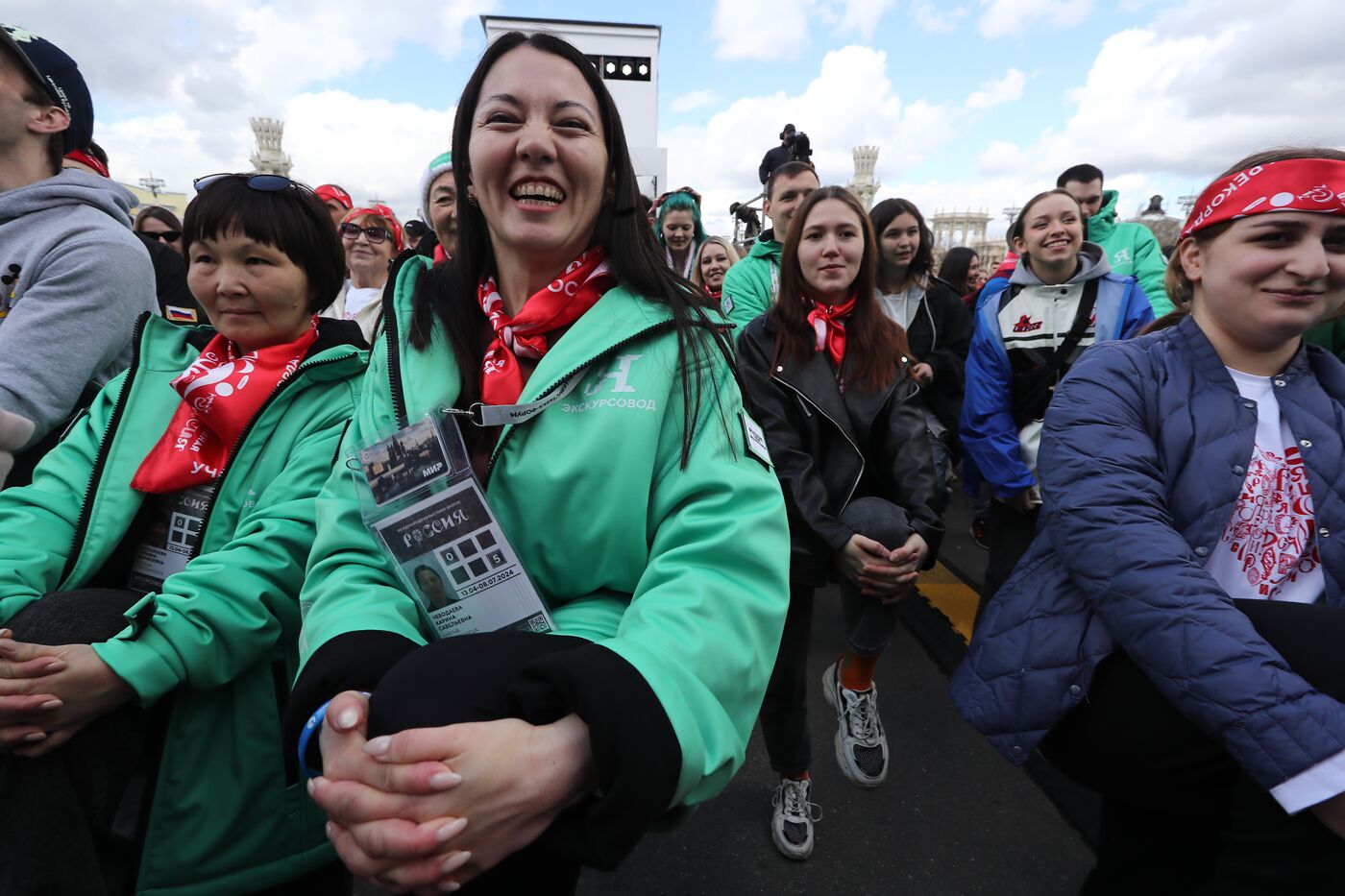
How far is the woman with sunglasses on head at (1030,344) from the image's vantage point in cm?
293

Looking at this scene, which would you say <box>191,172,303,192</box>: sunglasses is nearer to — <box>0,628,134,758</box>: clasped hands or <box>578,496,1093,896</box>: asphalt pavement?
<box>0,628,134,758</box>: clasped hands

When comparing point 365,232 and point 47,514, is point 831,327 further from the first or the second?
point 365,232

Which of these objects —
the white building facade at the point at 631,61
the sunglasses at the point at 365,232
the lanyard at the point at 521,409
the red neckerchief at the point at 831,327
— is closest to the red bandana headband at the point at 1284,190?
the red neckerchief at the point at 831,327

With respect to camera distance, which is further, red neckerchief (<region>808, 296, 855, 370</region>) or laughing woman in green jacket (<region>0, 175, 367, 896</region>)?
red neckerchief (<region>808, 296, 855, 370</region>)

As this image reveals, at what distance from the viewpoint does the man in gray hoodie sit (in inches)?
68.9

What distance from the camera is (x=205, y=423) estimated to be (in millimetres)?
1518

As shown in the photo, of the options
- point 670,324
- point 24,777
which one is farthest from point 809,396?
point 24,777

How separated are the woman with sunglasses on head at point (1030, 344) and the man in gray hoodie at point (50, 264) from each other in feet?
10.6

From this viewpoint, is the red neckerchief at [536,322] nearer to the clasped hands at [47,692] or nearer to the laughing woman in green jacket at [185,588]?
the laughing woman in green jacket at [185,588]

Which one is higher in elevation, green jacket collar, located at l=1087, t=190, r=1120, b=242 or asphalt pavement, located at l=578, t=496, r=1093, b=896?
green jacket collar, located at l=1087, t=190, r=1120, b=242

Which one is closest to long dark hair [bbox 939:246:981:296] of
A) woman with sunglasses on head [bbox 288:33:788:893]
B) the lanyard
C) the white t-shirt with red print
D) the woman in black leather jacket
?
the woman in black leather jacket

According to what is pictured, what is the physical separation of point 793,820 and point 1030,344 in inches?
89.2

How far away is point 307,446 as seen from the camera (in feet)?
5.01

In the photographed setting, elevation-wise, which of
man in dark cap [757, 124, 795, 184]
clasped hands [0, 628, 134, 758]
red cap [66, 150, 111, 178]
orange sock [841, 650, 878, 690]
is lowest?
orange sock [841, 650, 878, 690]
